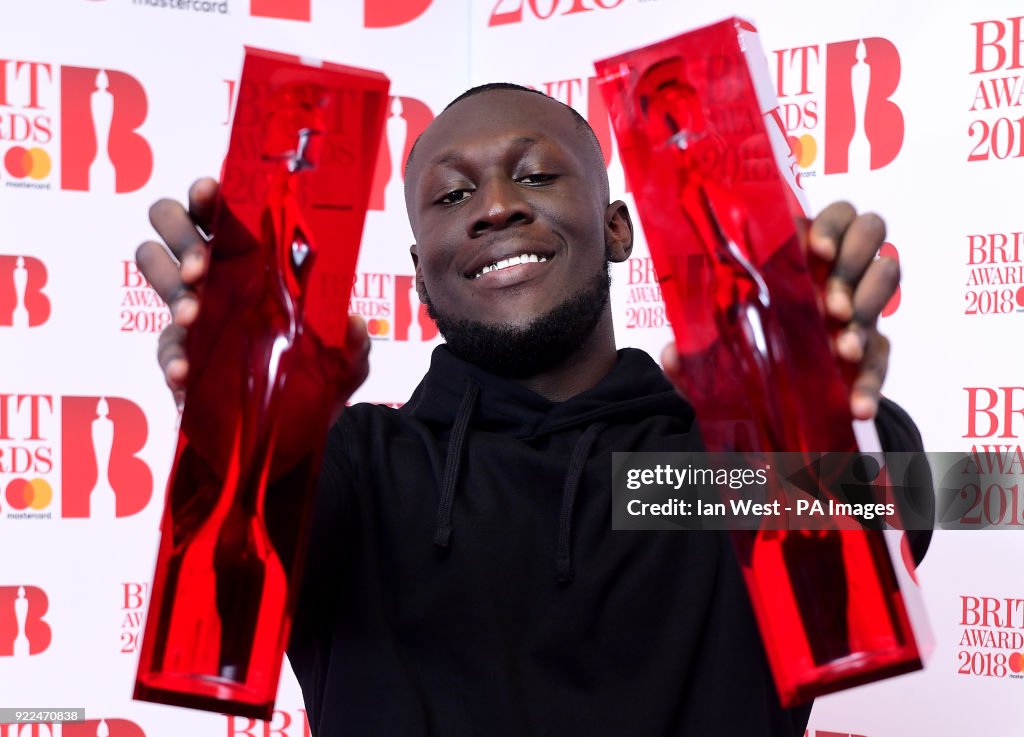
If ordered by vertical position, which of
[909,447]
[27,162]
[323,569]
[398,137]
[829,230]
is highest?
[398,137]

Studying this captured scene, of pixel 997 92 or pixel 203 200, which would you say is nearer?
pixel 203 200

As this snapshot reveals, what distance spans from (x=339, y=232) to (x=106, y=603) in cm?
127

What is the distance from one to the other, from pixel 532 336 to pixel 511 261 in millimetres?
73

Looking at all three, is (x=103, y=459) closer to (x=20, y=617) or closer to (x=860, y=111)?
(x=20, y=617)

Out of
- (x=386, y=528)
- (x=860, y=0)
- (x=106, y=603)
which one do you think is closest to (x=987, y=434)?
(x=860, y=0)

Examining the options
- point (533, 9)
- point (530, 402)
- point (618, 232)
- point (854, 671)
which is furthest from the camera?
point (533, 9)

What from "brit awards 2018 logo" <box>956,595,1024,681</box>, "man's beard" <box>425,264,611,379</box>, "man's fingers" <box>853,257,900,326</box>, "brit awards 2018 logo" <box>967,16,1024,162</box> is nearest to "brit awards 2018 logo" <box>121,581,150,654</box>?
"man's beard" <box>425,264,611,379</box>

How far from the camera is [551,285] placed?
904 millimetres

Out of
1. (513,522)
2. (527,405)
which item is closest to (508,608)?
(513,522)

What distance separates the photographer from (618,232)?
106cm

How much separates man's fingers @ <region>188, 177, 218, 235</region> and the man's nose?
12.3 inches

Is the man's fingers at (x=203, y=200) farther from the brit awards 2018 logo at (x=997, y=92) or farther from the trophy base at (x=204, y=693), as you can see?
the brit awards 2018 logo at (x=997, y=92)

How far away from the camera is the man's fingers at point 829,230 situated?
22.4 inches

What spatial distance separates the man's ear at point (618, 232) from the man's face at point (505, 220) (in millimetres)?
92
